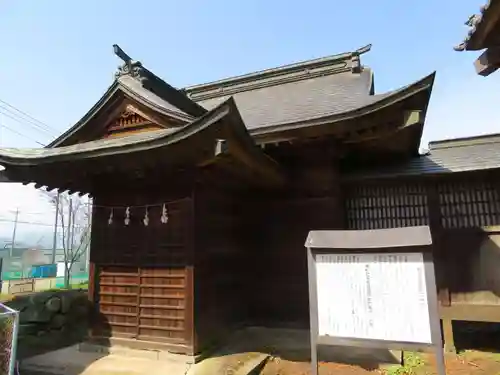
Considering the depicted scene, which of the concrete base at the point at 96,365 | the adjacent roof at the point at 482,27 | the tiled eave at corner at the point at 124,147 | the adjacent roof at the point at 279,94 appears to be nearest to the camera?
the adjacent roof at the point at 482,27

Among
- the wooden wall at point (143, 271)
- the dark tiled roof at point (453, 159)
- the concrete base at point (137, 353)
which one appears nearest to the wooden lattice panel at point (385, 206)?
the dark tiled roof at point (453, 159)

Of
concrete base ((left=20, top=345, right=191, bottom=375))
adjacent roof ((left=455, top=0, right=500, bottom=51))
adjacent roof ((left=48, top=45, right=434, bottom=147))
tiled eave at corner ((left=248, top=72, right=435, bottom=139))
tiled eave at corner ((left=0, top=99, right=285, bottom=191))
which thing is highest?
adjacent roof ((left=48, top=45, right=434, bottom=147))

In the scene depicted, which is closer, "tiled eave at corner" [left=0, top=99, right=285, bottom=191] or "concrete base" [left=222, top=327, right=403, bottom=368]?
"tiled eave at corner" [left=0, top=99, right=285, bottom=191]

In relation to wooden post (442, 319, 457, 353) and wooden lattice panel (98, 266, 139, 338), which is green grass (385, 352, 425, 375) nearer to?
wooden post (442, 319, 457, 353)

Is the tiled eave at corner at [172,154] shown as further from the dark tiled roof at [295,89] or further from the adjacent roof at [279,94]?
the dark tiled roof at [295,89]

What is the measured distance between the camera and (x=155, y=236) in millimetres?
6555

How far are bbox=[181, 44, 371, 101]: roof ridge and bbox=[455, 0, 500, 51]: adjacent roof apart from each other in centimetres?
780

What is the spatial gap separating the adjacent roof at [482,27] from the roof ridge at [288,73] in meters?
7.80

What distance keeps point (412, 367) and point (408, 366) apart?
0.07 m

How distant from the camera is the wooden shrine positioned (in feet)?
19.7

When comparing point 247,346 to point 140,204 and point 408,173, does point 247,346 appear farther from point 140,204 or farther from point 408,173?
point 408,173

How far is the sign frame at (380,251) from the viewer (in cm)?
386

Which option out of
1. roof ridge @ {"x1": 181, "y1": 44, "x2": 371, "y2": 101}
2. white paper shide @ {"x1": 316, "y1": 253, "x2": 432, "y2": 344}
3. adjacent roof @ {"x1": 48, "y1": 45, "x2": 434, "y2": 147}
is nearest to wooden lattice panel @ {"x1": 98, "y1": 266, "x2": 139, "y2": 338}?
adjacent roof @ {"x1": 48, "y1": 45, "x2": 434, "y2": 147}

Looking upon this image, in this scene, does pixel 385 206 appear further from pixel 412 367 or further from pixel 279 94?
pixel 279 94
